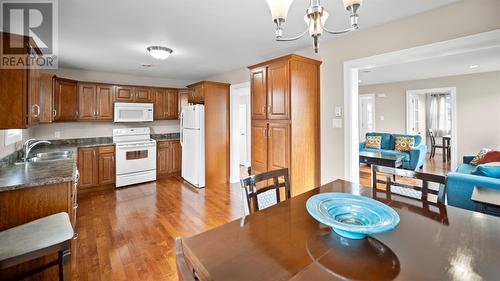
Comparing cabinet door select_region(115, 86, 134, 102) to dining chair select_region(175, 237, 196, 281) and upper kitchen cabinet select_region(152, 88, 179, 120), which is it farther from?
dining chair select_region(175, 237, 196, 281)

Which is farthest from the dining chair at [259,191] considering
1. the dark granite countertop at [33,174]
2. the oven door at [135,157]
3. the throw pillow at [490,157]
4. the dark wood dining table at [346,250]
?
the throw pillow at [490,157]

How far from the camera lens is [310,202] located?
1318 mm

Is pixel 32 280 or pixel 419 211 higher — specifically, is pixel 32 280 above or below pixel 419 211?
below

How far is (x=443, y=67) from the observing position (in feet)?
16.0

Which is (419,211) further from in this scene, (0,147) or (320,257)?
(0,147)

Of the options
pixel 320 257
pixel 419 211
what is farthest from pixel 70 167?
pixel 419 211

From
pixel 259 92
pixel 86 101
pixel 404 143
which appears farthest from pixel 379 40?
pixel 86 101

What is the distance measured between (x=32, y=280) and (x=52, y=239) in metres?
0.75

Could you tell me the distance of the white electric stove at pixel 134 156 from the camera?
4.39m

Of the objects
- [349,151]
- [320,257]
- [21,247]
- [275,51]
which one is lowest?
[21,247]

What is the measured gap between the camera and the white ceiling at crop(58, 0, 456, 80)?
2055mm

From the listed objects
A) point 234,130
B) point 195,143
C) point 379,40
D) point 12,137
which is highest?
point 379,40

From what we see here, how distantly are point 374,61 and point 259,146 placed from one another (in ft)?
5.61

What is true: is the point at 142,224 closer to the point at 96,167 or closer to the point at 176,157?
the point at 96,167
